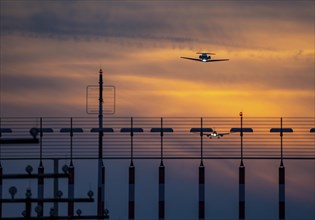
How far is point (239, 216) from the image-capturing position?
10738cm

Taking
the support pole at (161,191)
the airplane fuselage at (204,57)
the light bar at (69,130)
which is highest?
the airplane fuselage at (204,57)

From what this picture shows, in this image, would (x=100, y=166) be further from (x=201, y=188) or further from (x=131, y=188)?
(x=201, y=188)

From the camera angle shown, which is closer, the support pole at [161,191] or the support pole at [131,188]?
the support pole at [131,188]

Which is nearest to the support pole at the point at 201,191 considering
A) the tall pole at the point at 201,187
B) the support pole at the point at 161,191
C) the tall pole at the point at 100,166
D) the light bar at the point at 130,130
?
the tall pole at the point at 201,187

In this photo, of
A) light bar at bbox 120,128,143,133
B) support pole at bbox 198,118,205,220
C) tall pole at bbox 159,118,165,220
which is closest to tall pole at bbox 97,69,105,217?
light bar at bbox 120,128,143,133

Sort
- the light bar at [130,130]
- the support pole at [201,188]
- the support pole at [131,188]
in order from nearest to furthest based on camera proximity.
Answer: the support pole at [131,188] < the support pole at [201,188] < the light bar at [130,130]

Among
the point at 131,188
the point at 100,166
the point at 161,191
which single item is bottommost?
the point at 161,191

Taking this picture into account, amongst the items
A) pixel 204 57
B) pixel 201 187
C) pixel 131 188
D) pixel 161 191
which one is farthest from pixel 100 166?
pixel 204 57

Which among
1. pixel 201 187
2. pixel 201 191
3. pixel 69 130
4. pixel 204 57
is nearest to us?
pixel 201 187

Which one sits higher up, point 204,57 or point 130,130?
point 204,57

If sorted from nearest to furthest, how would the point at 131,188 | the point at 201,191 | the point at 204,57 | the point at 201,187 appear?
the point at 131,188 → the point at 201,187 → the point at 201,191 → the point at 204,57

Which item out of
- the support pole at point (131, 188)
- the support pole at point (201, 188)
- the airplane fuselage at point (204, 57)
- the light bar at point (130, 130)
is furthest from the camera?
the airplane fuselage at point (204, 57)

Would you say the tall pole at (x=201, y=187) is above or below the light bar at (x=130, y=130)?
below

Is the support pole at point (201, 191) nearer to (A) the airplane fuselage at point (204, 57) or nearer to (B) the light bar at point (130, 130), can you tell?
(B) the light bar at point (130, 130)
